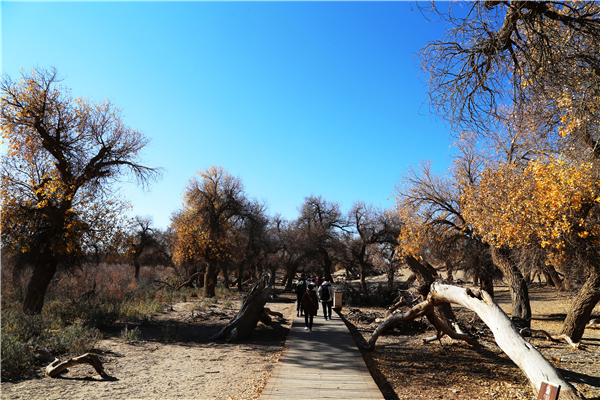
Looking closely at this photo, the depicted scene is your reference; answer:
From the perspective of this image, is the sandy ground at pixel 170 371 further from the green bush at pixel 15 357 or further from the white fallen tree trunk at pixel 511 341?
the white fallen tree trunk at pixel 511 341

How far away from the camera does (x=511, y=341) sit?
5039 millimetres

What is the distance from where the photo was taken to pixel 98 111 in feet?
44.9

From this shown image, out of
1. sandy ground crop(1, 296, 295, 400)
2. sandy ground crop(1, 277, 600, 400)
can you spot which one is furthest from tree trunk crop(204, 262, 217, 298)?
sandy ground crop(1, 296, 295, 400)

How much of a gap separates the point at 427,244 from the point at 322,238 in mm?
16134

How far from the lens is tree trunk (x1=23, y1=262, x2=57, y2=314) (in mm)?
12258

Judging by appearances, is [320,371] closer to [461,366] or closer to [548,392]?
[461,366]

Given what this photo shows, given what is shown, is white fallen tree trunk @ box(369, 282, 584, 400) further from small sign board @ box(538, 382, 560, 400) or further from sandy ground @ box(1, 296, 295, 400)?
sandy ground @ box(1, 296, 295, 400)

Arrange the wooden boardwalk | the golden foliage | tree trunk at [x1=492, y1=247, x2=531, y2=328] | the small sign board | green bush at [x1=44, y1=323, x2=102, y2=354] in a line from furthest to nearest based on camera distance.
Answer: tree trunk at [x1=492, y1=247, x2=531, y2=328]
the golden foliage
green bush at [x1=44, y1=323, x2=102, y2=354]
the wooden boardwalk
the small sign board

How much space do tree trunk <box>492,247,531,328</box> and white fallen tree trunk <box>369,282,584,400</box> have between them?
27.7ft

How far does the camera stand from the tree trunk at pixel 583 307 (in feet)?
34.7

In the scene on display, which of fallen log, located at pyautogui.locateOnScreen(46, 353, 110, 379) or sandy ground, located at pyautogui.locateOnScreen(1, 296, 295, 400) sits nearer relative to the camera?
sandy ground, located at pyautogui.locateOnScreen(1, 296, 295, 400)

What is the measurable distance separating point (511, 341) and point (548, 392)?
1.28 meters

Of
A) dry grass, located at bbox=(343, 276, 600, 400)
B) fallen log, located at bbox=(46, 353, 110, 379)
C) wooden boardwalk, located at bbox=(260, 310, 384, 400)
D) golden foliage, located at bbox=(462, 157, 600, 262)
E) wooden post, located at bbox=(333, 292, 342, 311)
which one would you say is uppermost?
golden foliage, located at bbox=(462, 157, 600, 262)

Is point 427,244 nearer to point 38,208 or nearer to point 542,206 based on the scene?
point 542,206
